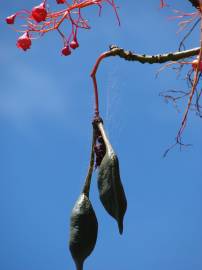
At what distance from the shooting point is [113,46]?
132cm

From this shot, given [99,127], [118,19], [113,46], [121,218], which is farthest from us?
[118,19]

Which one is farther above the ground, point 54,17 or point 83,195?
point 54,17

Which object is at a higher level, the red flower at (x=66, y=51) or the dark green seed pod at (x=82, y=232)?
the red flower at (x=66, y=51)

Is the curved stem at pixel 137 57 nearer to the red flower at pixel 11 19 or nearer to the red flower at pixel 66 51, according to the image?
the red flower at pixel 66 51

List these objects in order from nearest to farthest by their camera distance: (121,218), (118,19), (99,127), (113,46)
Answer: (121,218) → (99,127) → (113,46) → (118,19)

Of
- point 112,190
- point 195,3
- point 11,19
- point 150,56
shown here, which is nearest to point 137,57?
point 150,56

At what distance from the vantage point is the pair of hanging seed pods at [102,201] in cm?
107

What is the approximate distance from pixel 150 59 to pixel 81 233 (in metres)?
0.50

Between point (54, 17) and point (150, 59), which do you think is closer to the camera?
point (150, 59)

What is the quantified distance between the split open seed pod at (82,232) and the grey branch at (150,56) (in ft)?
1.39

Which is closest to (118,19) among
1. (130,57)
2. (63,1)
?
(63,1)

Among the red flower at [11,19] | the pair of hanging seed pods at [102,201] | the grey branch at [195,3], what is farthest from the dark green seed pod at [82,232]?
the red flower at [11,19]

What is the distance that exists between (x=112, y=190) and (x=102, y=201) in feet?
0.14

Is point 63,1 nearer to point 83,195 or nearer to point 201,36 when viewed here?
point 201,36
